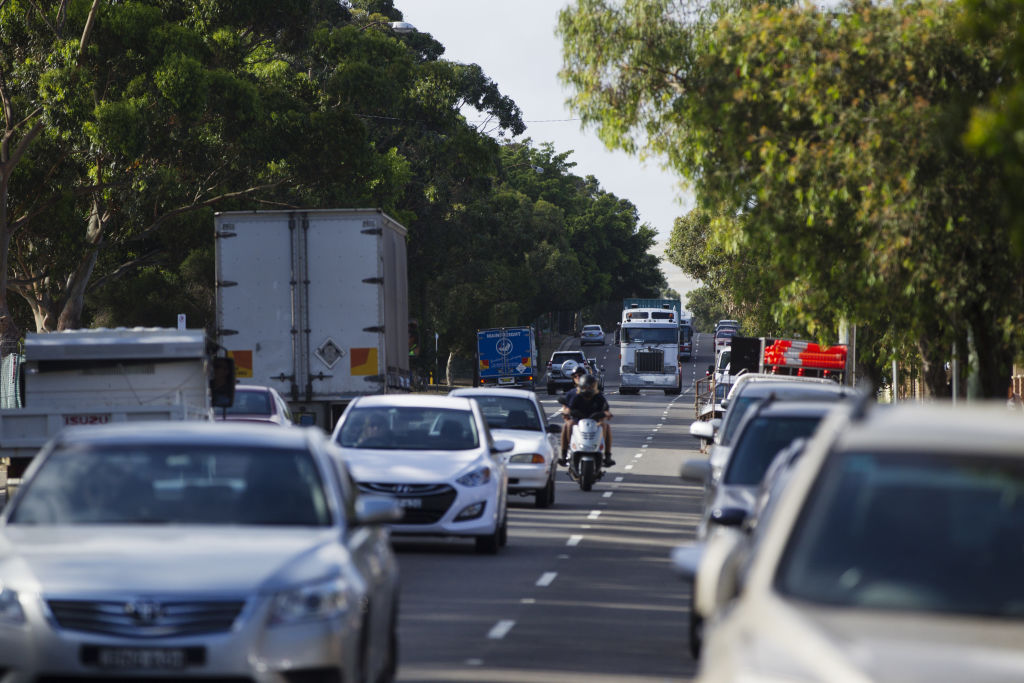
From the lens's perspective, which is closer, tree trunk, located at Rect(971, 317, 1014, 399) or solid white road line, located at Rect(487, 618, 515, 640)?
solid white road line, located at Rect(487, 618, 515, 640)

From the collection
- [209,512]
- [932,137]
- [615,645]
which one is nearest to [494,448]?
[932,137]

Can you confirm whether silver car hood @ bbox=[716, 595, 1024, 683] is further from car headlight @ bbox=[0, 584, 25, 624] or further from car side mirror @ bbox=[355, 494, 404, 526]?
car side mirror @ bbox=[355, 494, 404, 526]

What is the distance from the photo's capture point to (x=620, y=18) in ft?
78.4

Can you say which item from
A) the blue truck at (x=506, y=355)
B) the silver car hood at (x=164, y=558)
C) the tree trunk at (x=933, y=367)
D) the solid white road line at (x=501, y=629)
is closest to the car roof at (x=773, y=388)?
the tree trunk at (x=933, y=367)

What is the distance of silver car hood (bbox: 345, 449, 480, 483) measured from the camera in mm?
17219

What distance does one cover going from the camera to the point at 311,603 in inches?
289

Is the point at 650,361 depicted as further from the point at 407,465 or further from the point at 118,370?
the point at 407,465

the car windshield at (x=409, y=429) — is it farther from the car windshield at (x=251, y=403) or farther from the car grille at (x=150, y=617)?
the car grille at (x=150, y=617)

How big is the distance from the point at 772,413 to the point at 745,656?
8.07 metres

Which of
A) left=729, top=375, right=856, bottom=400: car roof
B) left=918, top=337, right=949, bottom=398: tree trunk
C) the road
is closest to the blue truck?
the road

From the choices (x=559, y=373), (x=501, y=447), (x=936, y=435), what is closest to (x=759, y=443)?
(x=501, y=447)

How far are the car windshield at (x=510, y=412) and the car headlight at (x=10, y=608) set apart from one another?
60.8 ft

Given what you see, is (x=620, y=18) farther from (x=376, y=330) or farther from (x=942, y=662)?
(x=942, y=662)

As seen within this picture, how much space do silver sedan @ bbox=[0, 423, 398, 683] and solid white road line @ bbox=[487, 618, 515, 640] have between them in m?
2.75
